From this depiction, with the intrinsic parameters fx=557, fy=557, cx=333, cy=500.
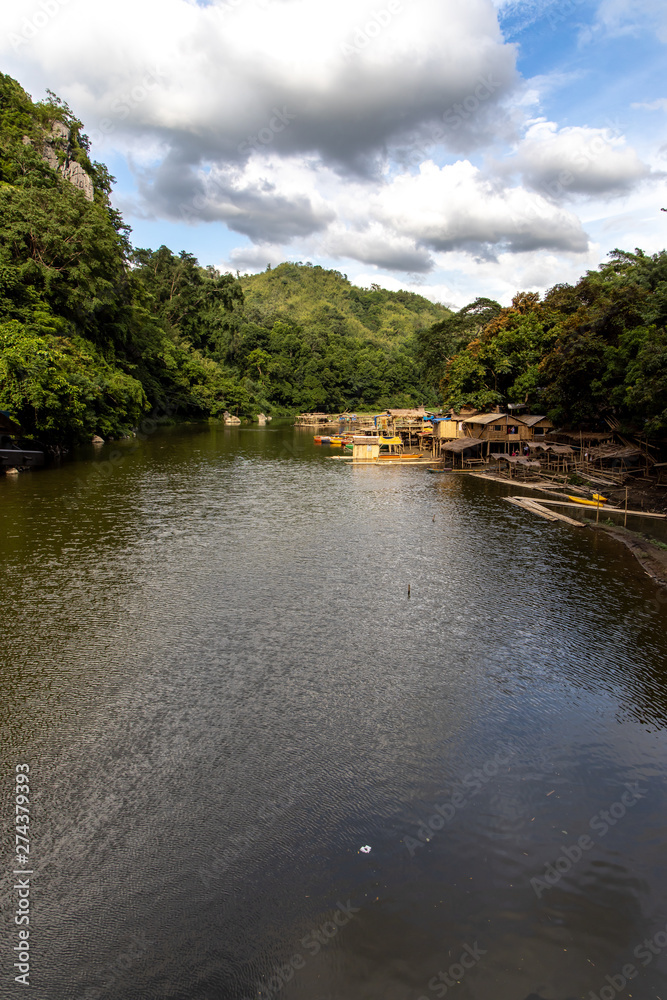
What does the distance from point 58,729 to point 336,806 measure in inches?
198

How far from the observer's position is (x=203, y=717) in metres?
10.1

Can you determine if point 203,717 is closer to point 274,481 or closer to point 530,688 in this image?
point 530,688

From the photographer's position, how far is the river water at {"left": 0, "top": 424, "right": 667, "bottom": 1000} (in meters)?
6.00

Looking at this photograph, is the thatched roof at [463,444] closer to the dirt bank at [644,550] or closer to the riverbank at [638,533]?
the riverbank at [638,533]

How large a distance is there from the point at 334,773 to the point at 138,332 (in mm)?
56886

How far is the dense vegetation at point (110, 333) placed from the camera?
33250 mm

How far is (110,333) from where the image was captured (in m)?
47.9

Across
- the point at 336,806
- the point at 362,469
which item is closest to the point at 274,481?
the point at 362,469

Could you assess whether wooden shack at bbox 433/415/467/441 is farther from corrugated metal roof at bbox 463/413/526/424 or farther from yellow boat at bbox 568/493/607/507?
yellow boat at bbox 568/493/607/507

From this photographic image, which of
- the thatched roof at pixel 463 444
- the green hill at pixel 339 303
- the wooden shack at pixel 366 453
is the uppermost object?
the green hill at pixel 339 303

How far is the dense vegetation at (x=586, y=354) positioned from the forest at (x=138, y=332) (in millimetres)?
105

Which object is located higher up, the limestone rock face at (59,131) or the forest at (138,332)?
the limestone rock face at (59,131)

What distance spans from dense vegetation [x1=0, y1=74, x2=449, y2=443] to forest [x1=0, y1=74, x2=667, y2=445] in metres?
0.13

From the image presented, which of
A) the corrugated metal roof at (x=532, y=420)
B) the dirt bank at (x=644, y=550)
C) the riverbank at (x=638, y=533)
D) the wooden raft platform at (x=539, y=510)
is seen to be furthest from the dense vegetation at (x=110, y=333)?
the corrugated metal roof at (x=532, y=420)
